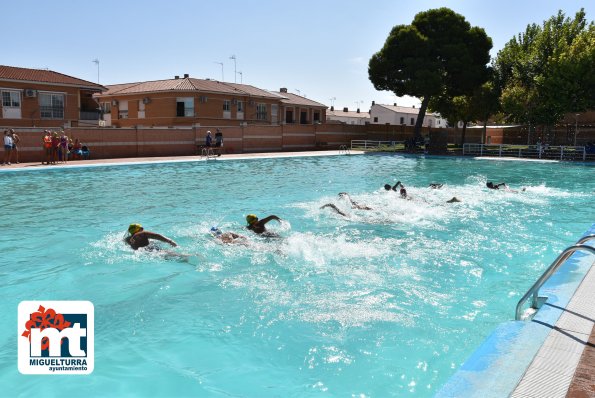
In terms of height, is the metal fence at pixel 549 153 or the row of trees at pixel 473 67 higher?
the row of trees at pixel 473 67

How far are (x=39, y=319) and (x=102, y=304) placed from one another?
156 centimetres

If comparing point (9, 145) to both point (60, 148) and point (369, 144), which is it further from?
point (369, 144)

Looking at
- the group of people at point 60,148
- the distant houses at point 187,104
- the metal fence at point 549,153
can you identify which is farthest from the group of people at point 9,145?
the metal fence at point 549,153

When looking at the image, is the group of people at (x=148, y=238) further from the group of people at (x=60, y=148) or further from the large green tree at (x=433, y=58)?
the large green tree at (x=433, y=58)

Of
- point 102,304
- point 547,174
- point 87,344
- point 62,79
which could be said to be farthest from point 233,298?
point 62,79

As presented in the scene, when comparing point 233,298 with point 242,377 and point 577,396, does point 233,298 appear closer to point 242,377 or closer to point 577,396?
point 242,377

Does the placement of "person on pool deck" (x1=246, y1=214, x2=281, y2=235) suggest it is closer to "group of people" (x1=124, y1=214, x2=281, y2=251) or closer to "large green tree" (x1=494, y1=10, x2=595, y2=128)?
"group of people" (x1=124, y1=214, x2=281, y2=251)

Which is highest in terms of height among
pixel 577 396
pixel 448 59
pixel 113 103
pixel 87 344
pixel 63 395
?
pixel 448 59

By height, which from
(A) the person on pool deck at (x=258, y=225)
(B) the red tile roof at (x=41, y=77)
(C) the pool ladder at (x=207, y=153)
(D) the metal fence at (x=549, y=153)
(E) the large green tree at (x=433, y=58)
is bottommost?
(A) the person on pool deck at (x=258, y=225)

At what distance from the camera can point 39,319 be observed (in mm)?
5266

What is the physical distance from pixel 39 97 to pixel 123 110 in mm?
10977

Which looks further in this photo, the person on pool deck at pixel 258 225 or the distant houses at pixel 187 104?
the distant houses at pixel 187 104

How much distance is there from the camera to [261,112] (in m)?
46.9

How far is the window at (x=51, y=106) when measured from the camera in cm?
3253
